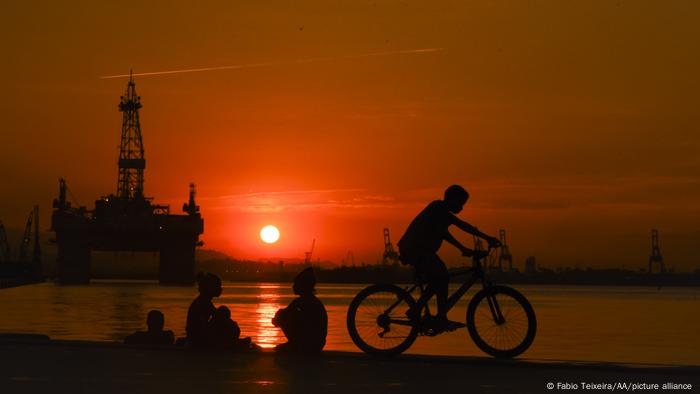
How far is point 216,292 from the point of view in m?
15.4

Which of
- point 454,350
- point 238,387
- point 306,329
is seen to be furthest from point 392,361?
point 454,350

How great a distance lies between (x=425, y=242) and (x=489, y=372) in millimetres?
2931

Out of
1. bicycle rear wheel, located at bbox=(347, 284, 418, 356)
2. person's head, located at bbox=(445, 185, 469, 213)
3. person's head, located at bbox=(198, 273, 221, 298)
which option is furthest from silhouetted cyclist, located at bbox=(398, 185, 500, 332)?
person's head, located at bbox=(198, 273, 221, 298)

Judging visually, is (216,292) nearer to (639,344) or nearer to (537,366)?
(537,366)

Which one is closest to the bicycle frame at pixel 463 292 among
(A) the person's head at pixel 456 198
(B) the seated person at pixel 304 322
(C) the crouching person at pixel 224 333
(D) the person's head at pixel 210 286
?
(A) the person's head at pixel 456 198

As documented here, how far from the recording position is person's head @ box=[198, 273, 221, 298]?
15.3 metres

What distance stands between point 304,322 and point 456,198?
301cm

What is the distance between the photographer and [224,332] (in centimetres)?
1485

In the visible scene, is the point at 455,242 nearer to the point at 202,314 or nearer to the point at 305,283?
the point at 305,283

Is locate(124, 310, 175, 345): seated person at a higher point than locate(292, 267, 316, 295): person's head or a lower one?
lower

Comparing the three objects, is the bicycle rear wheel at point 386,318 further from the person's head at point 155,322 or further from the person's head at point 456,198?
the person's head at point 155,322

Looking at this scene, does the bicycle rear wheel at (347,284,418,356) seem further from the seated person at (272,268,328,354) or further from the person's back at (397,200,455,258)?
the person's back at (397,200,455,258)

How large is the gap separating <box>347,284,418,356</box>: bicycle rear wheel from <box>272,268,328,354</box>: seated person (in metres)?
0.53

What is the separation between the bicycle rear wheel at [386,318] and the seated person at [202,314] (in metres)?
2.21
